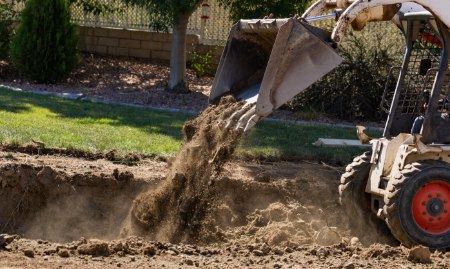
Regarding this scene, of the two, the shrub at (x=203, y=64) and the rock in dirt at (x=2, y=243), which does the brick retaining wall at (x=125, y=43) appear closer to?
the shrub at (x=203, y=64)

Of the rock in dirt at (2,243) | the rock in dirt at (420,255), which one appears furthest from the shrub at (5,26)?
the rock in dirt at (420,255)

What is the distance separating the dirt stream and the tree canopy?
251 inches

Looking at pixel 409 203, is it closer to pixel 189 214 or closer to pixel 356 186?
pixel 356 186

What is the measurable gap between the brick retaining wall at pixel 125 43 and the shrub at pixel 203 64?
52.0 inches

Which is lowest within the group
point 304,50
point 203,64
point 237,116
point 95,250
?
point 95,250

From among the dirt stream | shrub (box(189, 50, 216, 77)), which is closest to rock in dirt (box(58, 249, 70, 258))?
the dirt stream

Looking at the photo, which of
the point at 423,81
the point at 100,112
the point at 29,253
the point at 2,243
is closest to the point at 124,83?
the point at 100,112

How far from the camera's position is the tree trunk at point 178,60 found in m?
19.7

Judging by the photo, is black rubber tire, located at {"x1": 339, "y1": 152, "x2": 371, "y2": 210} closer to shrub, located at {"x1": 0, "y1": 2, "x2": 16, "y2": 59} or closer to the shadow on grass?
the shadow on grass

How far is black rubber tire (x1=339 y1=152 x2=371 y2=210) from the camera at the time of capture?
10383 millimetres

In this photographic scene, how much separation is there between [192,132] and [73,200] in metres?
1.83

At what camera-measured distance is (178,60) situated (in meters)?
19.8

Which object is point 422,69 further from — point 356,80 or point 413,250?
point 356,80

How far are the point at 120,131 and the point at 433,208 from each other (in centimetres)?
602
